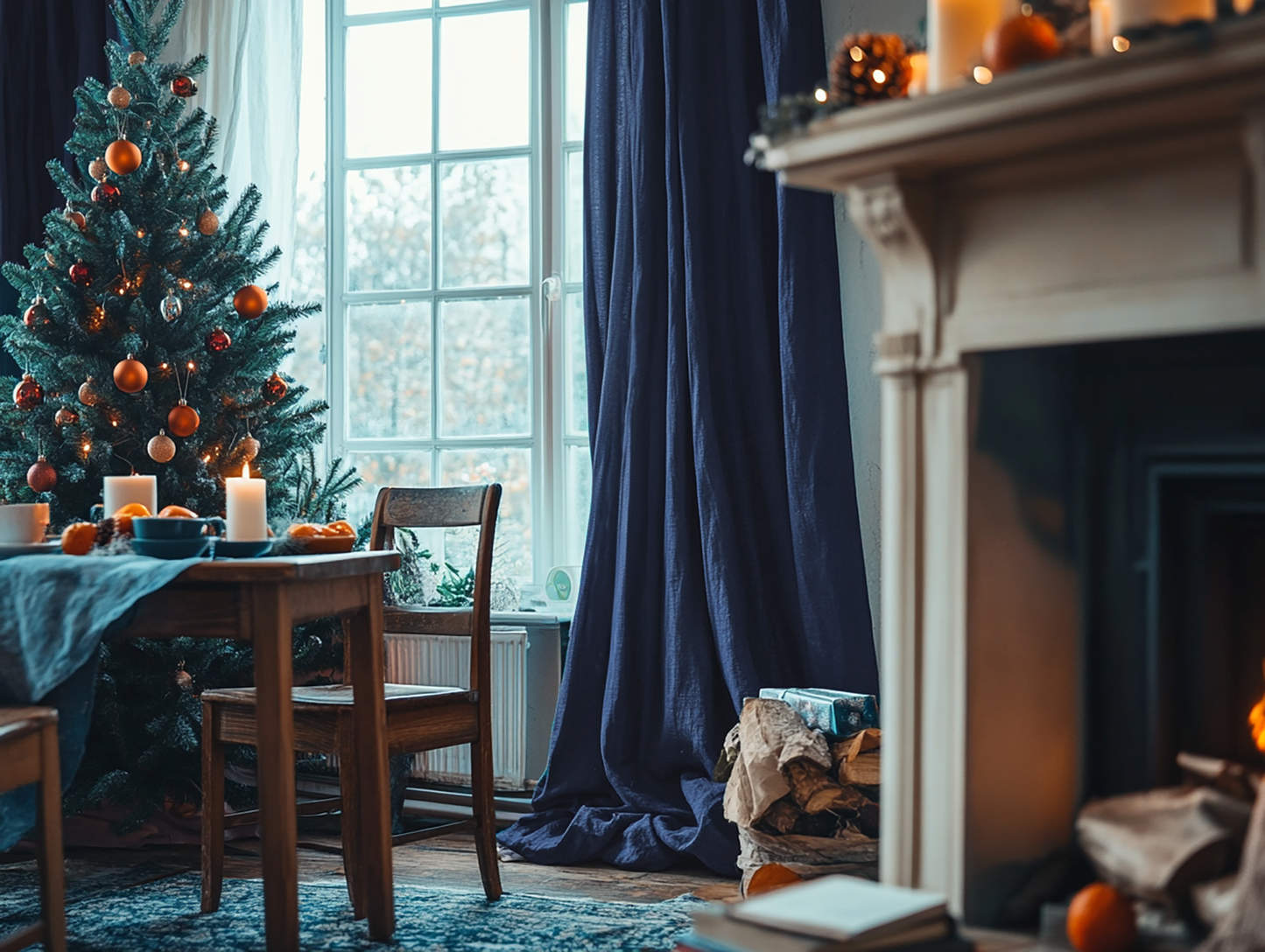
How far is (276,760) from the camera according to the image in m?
2.08

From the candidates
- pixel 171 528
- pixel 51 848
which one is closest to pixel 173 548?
pixel 171 528

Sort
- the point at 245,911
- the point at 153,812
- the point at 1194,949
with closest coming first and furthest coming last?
the point at 1194,949 < the point at 245,911 < the point at 153,812

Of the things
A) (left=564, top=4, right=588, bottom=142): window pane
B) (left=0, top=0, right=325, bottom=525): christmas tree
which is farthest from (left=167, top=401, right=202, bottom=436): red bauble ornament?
(left=564, top=4, right=588, bottom=142): window pane

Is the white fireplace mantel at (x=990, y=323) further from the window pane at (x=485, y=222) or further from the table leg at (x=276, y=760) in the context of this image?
the window pane at (x=485, y=222)

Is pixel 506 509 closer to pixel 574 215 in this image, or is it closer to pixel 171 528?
pixel 574 215

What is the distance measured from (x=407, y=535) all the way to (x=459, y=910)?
45.5 inches

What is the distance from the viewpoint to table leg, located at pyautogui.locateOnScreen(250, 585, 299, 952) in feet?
6.75

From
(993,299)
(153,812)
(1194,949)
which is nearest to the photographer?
(1194,949)

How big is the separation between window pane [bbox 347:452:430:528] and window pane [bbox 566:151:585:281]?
28.3 inches

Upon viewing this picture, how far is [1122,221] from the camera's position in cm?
146

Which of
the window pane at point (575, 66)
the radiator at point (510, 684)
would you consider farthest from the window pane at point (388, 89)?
the radiator at point (510, 684)

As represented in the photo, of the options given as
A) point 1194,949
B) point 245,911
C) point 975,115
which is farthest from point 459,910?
point 975,115

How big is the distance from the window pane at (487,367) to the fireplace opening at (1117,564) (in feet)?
6.88

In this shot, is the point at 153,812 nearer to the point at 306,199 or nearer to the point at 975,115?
the point at 306,199
